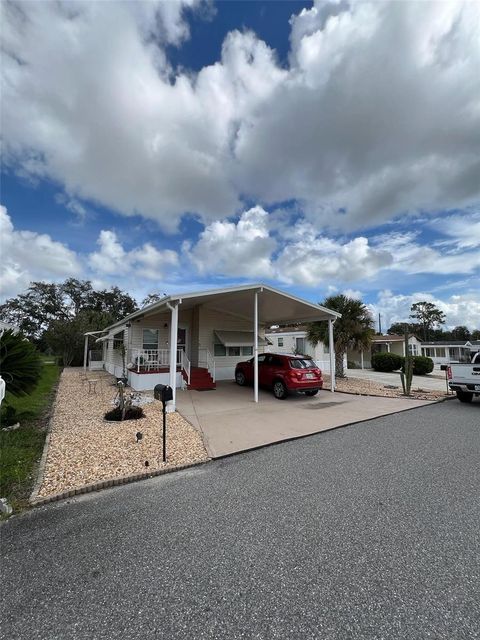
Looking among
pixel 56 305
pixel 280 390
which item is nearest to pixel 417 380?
pixel 280 390

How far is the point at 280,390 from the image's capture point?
36.8 feet

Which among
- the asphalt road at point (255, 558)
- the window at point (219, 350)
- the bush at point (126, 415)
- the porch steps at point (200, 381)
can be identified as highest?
the window at point (219, 350)

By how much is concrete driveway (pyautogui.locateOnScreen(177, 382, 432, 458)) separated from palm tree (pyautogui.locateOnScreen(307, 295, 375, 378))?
18.8ft

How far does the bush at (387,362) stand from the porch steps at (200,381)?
18.0 m

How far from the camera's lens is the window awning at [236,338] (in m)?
15.4

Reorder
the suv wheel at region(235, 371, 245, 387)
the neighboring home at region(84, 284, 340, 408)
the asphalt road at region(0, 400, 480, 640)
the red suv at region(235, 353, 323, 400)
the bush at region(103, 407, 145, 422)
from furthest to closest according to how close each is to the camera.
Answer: the suv wheel at region(235, 371, 245, 387), the neighboring home at region(84, 284, 340, 408), the red suv at region(235, 353, 323, 400), the bush at region(103, 407, 145, 422), the asphalt road at region(0, 400, 480, 640)

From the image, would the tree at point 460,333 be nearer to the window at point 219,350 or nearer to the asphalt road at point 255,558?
the window at point 219,350

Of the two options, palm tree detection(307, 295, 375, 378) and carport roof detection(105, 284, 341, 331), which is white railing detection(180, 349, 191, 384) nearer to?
carport roof detection(105, 284, 341, 331)

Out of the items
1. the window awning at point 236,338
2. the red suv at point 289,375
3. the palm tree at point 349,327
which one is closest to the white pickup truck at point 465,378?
the red suv at point 289,375

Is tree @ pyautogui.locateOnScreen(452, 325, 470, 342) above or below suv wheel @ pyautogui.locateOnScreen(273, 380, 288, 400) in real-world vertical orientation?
above

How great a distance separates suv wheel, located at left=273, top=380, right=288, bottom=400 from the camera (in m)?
11.1

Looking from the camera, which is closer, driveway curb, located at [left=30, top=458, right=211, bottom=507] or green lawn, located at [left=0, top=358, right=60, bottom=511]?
driveway curb, located at [left=30, top=458, right=211, bottom=507]

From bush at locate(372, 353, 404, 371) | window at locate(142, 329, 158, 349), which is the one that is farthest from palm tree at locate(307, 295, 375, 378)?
window at locate(142, 329, 158, 349)

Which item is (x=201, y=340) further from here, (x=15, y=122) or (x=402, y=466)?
(x=402, y=466)
